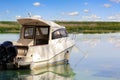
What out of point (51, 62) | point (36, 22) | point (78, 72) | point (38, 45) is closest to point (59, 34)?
point (36, 22)

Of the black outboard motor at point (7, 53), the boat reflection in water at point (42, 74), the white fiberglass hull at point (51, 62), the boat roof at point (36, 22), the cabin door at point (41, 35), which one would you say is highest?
the boat roof at point (36, 22)

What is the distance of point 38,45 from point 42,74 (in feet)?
10.7

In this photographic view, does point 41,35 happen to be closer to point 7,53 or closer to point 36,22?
point 36,22

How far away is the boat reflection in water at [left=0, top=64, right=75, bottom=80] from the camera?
1958cm

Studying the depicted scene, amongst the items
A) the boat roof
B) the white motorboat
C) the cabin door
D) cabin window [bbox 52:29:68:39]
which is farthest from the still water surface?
the boat roof

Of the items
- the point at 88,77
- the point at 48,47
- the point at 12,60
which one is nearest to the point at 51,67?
the point at 48,47

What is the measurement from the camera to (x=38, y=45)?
23.6 m

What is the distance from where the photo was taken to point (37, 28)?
83.1 ft

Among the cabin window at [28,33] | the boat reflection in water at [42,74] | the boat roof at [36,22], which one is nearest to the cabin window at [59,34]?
the boat roof at [36,22]

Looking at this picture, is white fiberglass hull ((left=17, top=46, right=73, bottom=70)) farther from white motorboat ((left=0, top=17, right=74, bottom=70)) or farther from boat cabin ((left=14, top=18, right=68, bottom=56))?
boat cabin ((left=14, top=18, right=68, bottom=56))

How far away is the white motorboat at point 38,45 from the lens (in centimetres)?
2159

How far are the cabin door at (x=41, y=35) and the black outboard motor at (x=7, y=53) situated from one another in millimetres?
3568

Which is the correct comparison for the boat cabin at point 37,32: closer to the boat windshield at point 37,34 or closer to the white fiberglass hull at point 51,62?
the boat windshield at point 37,34

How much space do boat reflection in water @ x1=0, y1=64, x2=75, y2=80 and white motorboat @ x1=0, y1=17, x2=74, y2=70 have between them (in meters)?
0.45
